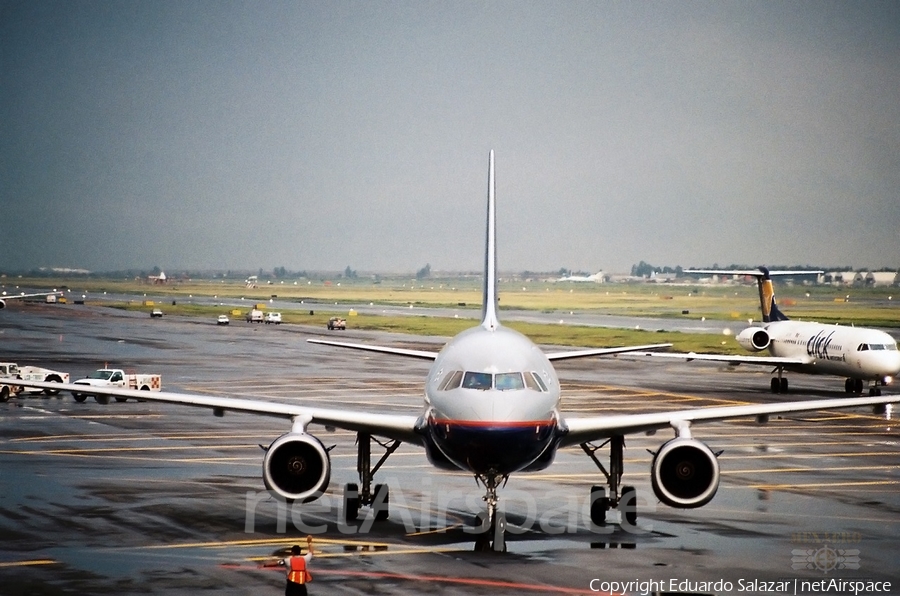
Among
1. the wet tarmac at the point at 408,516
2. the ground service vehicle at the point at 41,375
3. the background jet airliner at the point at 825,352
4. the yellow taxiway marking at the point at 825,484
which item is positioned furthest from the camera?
the background jet airliner at the point at 825,352

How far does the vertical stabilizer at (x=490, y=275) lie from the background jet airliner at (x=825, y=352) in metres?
27.9

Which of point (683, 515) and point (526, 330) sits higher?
point (526, 330)

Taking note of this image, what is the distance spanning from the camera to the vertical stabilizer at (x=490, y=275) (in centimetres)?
2766

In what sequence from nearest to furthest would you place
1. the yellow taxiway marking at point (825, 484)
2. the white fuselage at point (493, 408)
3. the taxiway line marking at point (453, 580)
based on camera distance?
1. the taxiway line marking at point (453, 580)
2. the white fuselage at point (493, 408)
3. the yellow taxiway marking at point (825, 484)

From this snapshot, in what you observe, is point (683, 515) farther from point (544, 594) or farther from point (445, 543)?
point (544, 594)

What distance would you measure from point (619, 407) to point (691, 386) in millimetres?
14230

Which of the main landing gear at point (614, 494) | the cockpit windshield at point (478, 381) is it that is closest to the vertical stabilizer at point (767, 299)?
the main landing gear at point (614, 494)

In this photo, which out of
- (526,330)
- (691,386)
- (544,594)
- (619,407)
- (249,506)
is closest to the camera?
(544,594)

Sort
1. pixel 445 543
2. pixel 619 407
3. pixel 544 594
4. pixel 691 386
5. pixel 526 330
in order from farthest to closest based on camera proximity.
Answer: pixel 526 330
pixel 691 386
pixel 619 407
pixel 445 543
pixel 544 594

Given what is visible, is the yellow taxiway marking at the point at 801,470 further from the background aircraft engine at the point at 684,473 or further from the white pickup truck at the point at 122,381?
the white pickup truck at the point at 122,381

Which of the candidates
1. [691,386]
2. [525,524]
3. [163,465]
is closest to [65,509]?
[163,465]

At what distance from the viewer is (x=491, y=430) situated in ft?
71.4

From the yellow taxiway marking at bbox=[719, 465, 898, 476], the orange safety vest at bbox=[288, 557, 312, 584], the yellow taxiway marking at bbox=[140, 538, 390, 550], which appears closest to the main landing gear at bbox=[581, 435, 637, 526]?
the yellow taxiway marking at bbox=[140, 538, 390, 550]

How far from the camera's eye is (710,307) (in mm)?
180375
